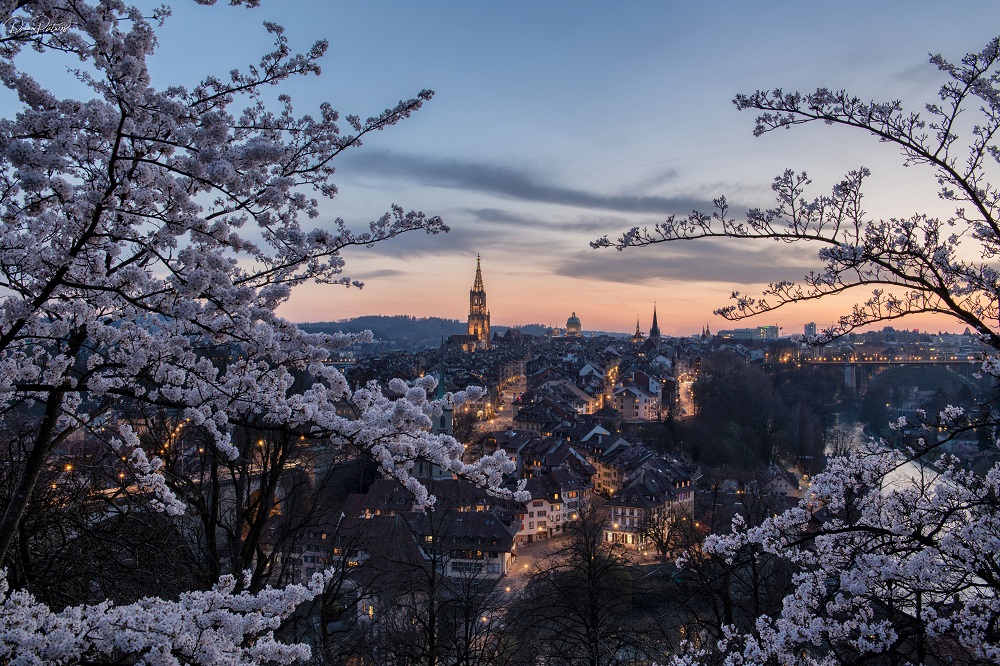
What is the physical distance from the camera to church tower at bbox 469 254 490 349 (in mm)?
132188

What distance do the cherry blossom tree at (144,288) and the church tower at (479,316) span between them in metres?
126

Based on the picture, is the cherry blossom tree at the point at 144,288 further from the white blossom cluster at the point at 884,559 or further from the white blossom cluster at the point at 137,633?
the white blossom cluster at the point at 884,559

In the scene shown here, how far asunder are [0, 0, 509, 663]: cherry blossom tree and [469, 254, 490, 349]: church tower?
413 ft

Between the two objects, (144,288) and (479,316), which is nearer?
(144,288)

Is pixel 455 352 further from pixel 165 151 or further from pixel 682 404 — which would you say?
pixel 165 151

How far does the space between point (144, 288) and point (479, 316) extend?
131 meters

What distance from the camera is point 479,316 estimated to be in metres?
134

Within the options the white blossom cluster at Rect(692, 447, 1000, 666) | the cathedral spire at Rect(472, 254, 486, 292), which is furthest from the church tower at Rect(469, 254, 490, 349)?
the white blossom cluster at Rect(692, 447, 1000, 666)

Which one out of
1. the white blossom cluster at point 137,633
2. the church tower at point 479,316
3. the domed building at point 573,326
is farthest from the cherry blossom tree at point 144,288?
the domed building at point 573,326

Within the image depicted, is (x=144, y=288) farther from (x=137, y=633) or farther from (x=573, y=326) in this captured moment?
(x=573, y=326)

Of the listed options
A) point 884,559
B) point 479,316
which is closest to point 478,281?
point 479,316

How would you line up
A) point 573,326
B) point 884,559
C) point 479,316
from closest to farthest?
point 884,559, point 479,316, point 573,326

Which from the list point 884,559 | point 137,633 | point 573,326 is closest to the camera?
point 137,633

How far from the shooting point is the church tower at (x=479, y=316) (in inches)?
5204
